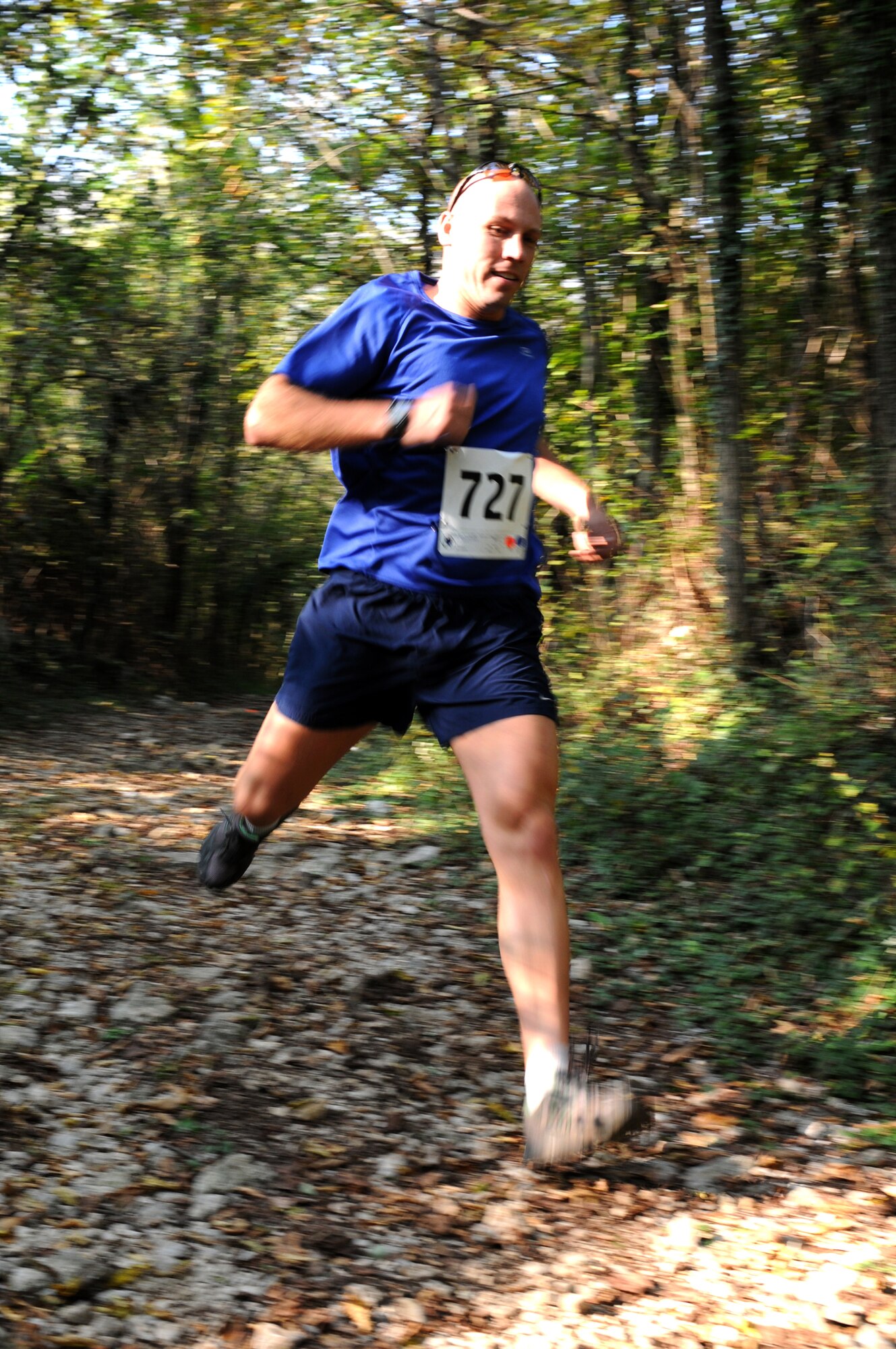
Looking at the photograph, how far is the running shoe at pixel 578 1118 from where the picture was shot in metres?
2.57

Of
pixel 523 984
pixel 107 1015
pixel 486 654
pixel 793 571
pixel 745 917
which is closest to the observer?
pixel 523 984

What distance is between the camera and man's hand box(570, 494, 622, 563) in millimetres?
3035

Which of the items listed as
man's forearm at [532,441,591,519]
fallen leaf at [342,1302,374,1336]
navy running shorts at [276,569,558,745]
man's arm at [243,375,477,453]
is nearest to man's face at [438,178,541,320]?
man's arm at [243,375,477,453]

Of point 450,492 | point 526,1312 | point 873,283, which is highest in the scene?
point 873,283

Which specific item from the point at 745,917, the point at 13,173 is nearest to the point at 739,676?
the point at 745,917

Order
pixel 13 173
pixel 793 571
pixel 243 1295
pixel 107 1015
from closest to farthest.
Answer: pixel 243 1295 → pixel 107 1015 → pixel 793 571 → pixel 13 173

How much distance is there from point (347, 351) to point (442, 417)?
1.13 feet

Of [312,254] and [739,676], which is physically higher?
[312,254]

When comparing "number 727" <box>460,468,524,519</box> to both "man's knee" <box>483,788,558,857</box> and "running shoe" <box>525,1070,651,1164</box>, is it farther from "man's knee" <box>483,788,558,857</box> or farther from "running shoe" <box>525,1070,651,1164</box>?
"running shoe" <box>525,1070,651,1164</box>

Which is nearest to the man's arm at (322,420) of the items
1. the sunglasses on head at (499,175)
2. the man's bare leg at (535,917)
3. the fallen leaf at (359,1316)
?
the sunglasses on head at (499,175)

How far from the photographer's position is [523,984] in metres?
2.72

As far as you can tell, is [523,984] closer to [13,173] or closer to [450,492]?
[450,492]

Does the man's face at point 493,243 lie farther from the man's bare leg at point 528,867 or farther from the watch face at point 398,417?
the man's bare leg at point 528,867

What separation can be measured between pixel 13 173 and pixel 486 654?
6.30m
